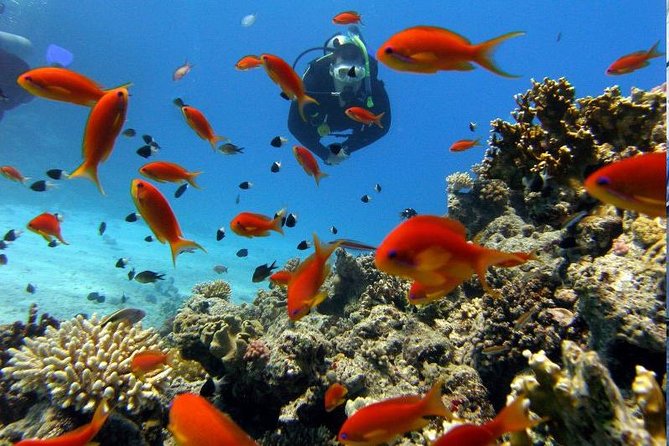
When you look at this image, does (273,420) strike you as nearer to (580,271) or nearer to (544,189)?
(580,271)

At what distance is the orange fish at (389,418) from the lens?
2205 mm

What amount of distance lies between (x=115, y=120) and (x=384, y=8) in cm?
11762

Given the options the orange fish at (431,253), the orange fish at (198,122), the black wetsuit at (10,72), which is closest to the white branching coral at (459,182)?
the orange fish at (198,122)

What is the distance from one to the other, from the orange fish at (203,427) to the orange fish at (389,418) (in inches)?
31.3

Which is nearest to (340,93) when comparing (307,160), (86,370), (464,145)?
(464,145)

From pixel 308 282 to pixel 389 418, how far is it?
3.69ft

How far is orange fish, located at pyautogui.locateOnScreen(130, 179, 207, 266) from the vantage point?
2.68 meters

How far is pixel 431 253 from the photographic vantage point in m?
2.06

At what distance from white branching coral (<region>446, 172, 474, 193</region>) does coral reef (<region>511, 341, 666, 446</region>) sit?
626cm

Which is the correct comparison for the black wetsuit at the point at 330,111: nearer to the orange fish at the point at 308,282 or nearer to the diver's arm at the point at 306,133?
the diver's arm at the point at 306,133

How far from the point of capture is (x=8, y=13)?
44219mm

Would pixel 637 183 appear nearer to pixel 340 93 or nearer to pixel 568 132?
pixel 568 132

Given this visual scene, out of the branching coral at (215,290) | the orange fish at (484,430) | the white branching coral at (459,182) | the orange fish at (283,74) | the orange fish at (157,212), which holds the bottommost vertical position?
the orange fish at (484,430)

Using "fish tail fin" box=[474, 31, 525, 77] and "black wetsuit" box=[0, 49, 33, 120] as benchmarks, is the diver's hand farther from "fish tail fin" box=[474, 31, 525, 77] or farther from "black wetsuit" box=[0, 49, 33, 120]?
"black wetsuit" box=[0, 49, 33, 120]
